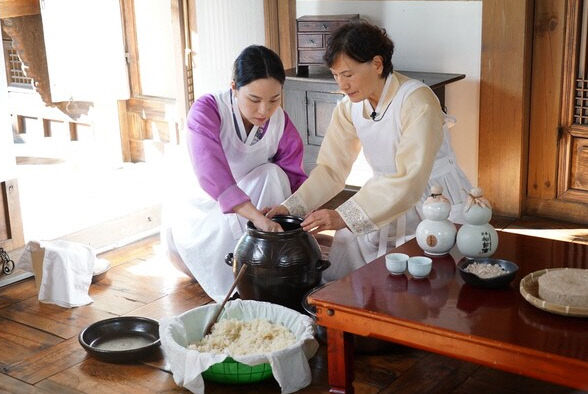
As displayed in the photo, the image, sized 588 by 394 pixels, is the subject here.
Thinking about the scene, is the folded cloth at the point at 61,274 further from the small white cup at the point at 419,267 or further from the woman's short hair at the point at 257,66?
the small white cup at the point at 419,267

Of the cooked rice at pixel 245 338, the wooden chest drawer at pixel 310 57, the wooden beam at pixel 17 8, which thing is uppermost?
the wooden beam at pixel 17 8

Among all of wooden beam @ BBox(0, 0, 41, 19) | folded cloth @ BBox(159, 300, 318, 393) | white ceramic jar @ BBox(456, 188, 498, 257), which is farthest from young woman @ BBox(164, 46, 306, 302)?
wooden beam @ BBox(0, 0, 41, 19)

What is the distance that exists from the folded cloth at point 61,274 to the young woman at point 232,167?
443mm

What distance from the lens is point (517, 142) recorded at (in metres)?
4.90

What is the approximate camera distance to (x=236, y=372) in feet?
9.67

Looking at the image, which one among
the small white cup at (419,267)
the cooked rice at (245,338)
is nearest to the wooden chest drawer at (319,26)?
the cooked rice at (245,338)

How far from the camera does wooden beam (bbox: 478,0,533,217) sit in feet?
15.6

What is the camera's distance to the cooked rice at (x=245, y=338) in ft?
9.97

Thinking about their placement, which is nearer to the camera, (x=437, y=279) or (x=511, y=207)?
(x=437, y=279)

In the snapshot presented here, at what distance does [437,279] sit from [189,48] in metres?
2.77

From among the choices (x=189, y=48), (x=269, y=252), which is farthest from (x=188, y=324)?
(x=189, y=48)

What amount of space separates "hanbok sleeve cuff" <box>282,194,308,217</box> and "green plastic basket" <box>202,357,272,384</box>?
33.0 inches

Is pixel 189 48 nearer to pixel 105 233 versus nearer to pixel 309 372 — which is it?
pixel 105 233

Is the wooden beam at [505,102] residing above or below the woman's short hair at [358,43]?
below
